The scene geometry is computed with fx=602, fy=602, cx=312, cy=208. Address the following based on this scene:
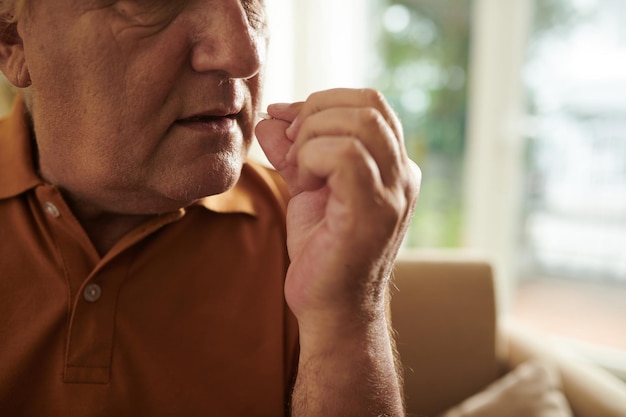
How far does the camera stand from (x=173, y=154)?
891mm

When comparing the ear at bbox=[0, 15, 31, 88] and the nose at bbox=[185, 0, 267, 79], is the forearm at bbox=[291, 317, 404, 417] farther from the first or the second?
the ear at bbox=[0, 15, 31, 88]

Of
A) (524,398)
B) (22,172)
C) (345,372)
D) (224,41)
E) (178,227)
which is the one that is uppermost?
(224,41)

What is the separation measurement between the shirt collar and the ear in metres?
0.14

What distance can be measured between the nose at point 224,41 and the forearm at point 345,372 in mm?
415

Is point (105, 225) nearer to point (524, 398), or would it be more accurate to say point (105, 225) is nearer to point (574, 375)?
point (524, 398)

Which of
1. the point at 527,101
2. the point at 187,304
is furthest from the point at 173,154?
the point at 527,101

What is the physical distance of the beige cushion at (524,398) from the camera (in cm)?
162

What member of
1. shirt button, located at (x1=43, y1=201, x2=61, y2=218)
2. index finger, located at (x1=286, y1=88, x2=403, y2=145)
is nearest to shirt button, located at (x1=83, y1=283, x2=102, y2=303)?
shirt button, located at (x1=43, y1=201, x2=61, y2=218)

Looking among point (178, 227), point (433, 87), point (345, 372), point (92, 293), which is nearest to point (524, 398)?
point (345, 372)

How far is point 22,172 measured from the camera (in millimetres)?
1055

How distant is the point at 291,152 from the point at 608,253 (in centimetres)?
270

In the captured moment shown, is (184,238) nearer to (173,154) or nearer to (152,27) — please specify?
Result: (173,154)

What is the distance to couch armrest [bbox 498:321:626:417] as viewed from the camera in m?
1.58

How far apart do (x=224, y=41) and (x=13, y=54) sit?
1.23 ft
